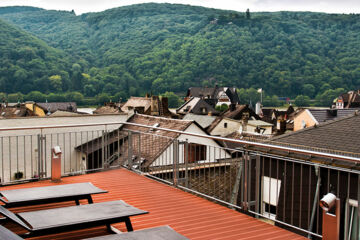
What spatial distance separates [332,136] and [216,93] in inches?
4362

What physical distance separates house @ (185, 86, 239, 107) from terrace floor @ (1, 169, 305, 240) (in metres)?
115

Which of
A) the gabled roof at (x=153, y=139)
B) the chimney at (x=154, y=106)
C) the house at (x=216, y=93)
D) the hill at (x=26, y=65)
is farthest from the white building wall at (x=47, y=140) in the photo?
the house at (x=216, y=93)

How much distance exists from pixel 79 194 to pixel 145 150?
49.1 ft

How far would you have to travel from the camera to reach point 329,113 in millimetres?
30844

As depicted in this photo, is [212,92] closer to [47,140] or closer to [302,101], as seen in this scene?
[302,101]

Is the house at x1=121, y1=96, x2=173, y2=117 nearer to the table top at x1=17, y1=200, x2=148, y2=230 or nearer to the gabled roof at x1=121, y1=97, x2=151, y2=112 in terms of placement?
the gabled roof at x1=121, y1=97, x2=151, y2=112

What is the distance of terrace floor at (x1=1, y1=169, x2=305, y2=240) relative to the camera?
4953mm

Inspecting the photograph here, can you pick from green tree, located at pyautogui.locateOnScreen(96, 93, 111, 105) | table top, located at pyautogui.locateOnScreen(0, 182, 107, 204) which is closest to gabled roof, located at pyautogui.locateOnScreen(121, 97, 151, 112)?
green tree, located at pyautogui.locateOnScreen(96, 93, 111, 105)

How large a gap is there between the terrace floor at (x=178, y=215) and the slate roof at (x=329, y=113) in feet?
68.8

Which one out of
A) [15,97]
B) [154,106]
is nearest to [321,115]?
[154,106]

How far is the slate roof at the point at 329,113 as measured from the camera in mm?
28641

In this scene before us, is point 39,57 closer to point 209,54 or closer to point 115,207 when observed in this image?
point 209,54

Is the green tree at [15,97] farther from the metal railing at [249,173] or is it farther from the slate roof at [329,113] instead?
the metal railing at [249,173]

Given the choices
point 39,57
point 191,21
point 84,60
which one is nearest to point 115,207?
point 39,57
